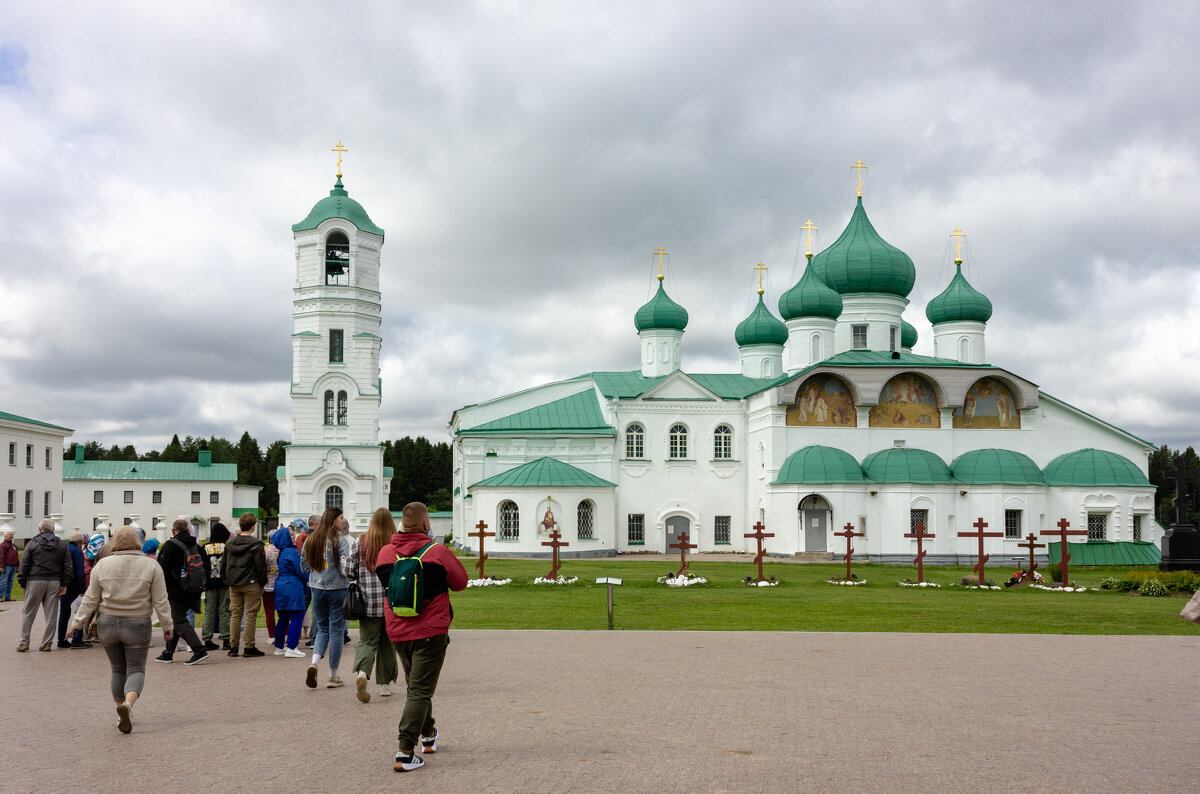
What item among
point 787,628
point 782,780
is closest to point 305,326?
point 787,628

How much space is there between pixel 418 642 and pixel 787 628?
369 inches

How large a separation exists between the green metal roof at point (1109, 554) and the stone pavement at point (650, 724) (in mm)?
24125

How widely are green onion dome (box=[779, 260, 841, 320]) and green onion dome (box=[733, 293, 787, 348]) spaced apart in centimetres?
390

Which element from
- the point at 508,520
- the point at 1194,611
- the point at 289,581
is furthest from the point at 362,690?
the point at 508,520

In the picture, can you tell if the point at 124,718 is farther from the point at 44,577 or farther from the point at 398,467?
the point at 398,467

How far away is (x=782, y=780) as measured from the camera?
6766mm

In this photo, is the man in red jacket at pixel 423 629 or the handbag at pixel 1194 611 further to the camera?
the man in red jacket at pixel 423 629

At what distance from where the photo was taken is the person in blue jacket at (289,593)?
469 inches

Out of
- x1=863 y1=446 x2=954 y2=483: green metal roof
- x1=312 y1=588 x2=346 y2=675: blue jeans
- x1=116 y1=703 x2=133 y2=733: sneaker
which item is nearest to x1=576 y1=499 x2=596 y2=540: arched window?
x1=863 y1=446 x2=954 y2=483: green metal roof

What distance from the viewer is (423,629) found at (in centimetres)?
743

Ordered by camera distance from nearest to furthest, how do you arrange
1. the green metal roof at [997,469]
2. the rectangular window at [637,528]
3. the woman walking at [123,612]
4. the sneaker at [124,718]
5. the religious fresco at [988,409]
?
the sneaker at [124,718] → the woman walking at [123,612] → the green metal roof at [997,469] → the religious fresco at [988,409] → the rectangular window at [637,528]

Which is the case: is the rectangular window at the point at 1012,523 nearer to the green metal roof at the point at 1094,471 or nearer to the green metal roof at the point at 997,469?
the green metal roof at the point at 997,469

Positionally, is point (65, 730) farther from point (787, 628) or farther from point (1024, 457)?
point (1024, 457)

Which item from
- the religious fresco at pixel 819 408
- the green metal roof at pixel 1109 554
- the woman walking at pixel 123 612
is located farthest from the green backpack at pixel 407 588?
the religious fresco at pixel 819 408
